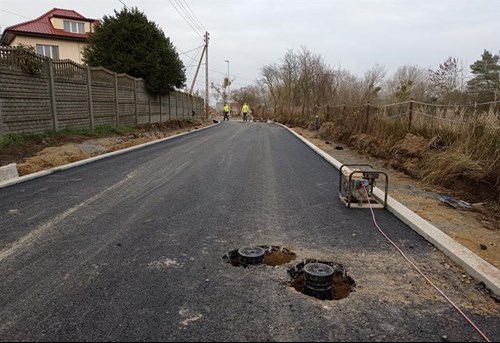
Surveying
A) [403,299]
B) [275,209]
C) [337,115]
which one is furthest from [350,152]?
[403,299]

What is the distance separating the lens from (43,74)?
1155cm

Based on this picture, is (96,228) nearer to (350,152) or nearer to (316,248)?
(316,248)

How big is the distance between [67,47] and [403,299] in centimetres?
3955

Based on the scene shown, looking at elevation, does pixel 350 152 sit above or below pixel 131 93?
below

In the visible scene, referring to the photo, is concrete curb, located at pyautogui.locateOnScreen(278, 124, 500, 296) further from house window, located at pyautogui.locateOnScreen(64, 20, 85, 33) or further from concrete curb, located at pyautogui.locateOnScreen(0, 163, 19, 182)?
house window, located at pyautogui.locateOnScreen(64, 20, 85, 33)

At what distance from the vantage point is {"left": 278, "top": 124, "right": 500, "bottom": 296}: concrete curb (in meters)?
3.39

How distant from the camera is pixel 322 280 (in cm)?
319

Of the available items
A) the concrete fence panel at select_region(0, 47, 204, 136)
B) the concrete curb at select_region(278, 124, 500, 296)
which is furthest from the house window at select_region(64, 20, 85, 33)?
the concrete curb at select_region(278, 124, 500, 296)

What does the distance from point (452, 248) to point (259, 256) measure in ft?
6.94

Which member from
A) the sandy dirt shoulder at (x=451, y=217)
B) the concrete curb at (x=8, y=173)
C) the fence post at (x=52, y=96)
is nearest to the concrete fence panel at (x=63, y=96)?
the fence post at (x=52, y=96)

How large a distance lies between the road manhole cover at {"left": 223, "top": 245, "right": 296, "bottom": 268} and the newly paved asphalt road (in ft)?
0.34

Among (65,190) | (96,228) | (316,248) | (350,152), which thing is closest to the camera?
(316,248)

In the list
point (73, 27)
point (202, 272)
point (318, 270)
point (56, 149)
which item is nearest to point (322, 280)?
point (318, 270)

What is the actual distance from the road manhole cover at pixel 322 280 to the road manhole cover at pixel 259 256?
23 cm
